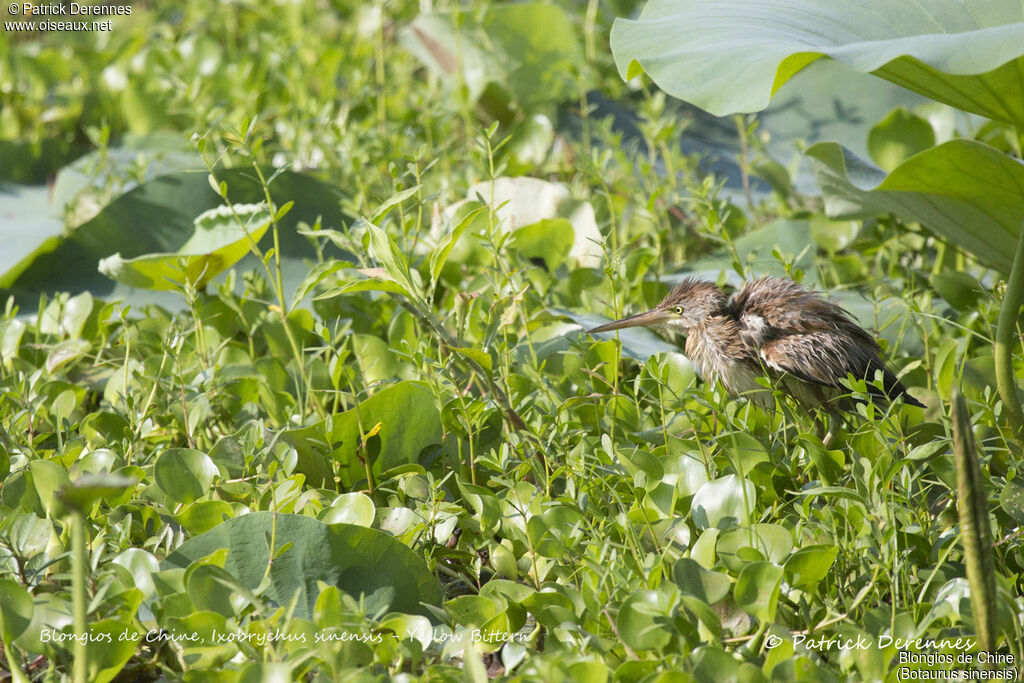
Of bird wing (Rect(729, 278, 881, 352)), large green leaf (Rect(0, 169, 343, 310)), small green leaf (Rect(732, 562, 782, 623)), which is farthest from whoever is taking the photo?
large green leaf (Rect(0, 169, 343, 310))

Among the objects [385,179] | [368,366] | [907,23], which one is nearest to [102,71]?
[385,179]

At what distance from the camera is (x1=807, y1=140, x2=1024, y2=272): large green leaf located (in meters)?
1.99

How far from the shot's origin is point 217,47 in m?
4.52

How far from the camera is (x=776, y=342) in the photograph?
213 cm

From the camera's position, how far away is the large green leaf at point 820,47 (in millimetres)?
1642

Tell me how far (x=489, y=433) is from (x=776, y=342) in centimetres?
64

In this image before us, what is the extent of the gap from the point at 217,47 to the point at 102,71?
0.55 meters

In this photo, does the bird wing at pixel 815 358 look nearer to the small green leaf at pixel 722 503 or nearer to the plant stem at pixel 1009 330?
the plant stem at pixel 1009 330

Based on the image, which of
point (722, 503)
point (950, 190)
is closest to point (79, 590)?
point (722, 503)

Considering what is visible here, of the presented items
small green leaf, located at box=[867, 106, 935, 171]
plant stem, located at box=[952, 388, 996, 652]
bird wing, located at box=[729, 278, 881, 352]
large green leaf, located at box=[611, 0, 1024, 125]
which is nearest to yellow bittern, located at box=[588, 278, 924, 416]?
bird wing, located at box=[729, 278, 881, 352]

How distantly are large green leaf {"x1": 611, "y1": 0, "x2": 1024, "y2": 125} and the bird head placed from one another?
62 cm

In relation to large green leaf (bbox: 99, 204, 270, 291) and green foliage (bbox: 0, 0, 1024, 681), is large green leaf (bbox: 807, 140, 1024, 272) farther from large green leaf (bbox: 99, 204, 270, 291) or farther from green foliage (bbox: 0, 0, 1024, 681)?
large green leaf (bbox: 99, 204, 270, 291)

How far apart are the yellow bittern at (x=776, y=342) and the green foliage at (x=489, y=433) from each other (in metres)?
0.09

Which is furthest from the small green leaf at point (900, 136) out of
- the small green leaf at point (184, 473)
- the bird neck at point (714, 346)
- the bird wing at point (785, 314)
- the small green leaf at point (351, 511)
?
the small green leaf at point (184, 473)
